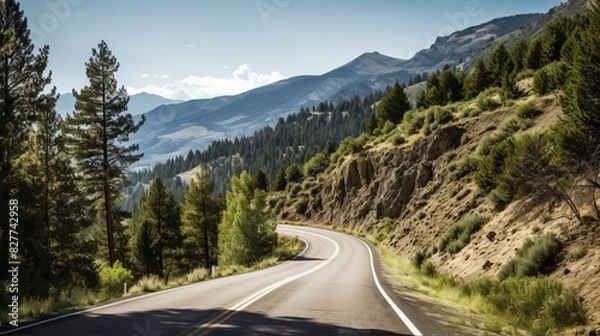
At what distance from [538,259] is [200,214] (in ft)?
130

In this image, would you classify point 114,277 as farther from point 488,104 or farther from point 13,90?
point 488,104

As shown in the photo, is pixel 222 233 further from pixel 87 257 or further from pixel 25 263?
pixel 25 263

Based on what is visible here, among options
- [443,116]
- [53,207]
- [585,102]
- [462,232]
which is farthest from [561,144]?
[443,116]

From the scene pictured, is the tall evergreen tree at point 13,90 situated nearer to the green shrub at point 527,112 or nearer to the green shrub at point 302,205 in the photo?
the green shrub at point 527,112

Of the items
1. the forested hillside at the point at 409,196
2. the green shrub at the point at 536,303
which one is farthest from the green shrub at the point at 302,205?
the green shrub at the point at 536,303

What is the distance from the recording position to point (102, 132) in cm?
3081

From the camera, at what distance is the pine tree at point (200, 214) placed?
4841 cm

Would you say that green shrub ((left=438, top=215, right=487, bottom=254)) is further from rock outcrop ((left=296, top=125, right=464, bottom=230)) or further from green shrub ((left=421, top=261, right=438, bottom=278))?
rock outcrop ((left=296, top=125, right=464, bottom=230))

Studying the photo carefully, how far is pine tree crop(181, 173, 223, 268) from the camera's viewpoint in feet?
159

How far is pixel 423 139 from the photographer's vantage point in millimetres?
46188

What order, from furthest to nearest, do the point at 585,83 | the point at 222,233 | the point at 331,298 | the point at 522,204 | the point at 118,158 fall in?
the point at 222,233, the point at 118,158, the point at 522,204, the point at 585,83, the point at 331,298

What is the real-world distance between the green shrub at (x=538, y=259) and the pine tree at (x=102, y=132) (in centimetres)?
2405

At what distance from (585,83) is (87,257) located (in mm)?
27921


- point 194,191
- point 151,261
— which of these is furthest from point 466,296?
point 151,261
